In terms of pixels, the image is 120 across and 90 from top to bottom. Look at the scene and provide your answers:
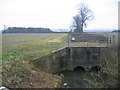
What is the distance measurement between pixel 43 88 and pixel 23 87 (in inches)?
48.1

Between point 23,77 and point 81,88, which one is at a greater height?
point 23,77

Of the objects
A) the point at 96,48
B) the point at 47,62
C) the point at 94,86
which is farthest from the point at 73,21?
the point at 94,86

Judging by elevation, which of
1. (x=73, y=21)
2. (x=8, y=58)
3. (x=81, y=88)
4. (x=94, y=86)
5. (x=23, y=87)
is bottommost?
(x=81, y=88)

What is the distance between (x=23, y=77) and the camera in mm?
8680

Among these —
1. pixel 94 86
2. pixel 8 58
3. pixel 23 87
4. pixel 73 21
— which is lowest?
pixel 23 87

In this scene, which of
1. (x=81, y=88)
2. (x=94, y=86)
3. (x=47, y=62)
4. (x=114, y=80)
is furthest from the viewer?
(x=47, y=62)

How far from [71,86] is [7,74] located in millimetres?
3956

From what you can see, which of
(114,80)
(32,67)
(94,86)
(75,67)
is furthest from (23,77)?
(75,67)

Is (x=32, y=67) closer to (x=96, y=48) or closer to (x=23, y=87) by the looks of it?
(x=23, y=87)

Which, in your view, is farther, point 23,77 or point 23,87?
point 23,77

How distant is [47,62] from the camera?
39.6 ft

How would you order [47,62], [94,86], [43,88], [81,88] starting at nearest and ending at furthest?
[94,86] < [43,88] < [81,88] < [47,62]

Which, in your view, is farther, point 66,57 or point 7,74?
point 66,57

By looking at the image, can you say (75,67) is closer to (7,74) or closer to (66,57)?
(66,57)
